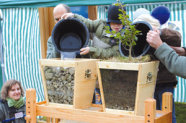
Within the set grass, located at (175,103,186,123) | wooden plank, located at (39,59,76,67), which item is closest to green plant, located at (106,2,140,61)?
wooden plank, located at (39,59,76,67)

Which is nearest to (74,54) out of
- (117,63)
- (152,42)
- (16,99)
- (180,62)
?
(117,63)

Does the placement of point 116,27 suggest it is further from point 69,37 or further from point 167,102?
point 167,102

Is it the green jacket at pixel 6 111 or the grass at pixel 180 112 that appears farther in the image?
the grass at pixel 180 112

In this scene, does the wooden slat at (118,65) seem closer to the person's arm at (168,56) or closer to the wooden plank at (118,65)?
the wooden plank at (118,65)

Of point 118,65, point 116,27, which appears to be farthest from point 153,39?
point 116,27

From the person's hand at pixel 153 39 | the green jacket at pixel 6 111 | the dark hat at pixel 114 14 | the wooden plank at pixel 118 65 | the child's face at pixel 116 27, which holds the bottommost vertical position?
the green jacket at pixel 6 111

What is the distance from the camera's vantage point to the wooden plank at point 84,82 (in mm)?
1622

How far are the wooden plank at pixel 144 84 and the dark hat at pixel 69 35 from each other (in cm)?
43

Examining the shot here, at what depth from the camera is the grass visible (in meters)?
3.54

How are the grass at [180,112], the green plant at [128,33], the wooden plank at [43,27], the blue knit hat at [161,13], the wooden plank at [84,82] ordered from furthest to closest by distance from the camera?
the grass at [180,112], the wooden plank at [43,27], the blue knit hat at [161,13], the wooden plank at [84,82], the green plant at [128,33]

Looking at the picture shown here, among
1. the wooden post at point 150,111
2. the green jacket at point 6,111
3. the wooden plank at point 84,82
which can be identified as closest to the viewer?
the wooden post at point 150,111

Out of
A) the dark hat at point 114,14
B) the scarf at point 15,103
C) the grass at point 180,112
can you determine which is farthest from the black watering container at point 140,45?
the grass at point 180,112

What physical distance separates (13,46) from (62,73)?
2.13 metres

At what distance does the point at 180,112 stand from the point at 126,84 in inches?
101
